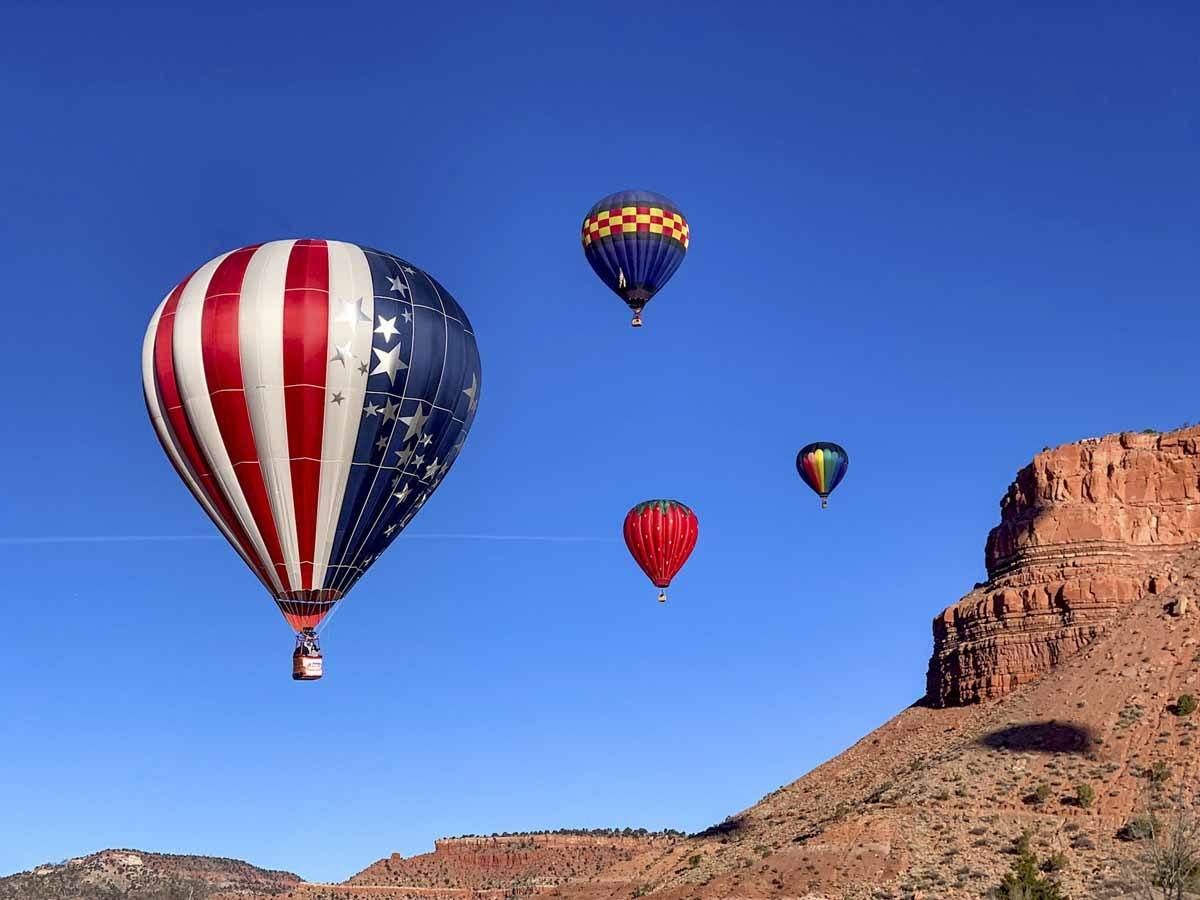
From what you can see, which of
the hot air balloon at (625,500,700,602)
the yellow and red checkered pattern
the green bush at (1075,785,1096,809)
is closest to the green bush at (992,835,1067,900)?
the green bush at (1075,785,1096,809)

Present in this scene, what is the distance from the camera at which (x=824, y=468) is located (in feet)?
321

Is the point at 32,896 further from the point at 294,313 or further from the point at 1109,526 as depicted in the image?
the point at 294,313

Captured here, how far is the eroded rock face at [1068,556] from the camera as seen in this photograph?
356 ft

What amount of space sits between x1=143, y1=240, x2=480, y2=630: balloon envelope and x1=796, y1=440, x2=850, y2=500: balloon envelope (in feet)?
151

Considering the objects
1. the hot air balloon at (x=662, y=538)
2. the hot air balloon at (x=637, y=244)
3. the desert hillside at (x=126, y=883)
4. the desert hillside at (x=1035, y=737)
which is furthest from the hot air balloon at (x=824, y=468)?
the desert hillside at (x=126, y=883)

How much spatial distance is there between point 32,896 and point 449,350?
146744 mm

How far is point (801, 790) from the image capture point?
11138cm

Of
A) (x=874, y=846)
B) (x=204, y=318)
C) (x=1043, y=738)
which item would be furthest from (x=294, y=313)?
(x=1043, y=738)

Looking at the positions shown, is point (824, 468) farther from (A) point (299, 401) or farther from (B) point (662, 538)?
(A) point (299, 401)

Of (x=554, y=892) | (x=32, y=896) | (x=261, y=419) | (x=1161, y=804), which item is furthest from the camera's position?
(x=32, y=896)

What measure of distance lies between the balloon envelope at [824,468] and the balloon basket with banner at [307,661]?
50.4 m

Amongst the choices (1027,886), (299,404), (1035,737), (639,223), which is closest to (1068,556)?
(1035,737)

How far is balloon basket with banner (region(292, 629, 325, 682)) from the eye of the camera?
51000 mm

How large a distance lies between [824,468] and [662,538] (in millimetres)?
12087
